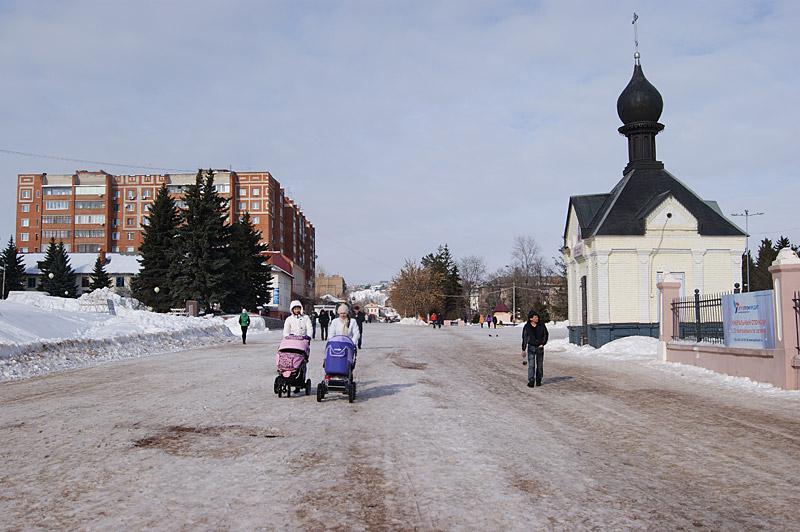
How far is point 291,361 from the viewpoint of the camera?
11.4m

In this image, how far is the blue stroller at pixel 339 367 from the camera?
11.0m

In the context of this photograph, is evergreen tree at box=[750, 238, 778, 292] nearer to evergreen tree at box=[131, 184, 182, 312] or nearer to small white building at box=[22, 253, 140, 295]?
evergreen tree at box=[131, 184, 182, 312]

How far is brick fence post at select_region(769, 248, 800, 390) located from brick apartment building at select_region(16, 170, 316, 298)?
333 feet

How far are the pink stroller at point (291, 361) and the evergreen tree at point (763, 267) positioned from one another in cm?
7075

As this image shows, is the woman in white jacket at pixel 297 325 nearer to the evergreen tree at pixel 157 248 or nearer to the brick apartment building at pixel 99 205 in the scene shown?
the evergreen tree at pixel 157 248

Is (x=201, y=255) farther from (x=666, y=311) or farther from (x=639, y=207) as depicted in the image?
(x=666, y=311)

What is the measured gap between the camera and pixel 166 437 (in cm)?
801

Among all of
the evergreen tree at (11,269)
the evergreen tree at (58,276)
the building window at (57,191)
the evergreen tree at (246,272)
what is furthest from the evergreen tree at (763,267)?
the building window at (57,191)

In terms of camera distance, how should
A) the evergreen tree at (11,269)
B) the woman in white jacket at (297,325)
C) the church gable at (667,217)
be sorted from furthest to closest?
the evergreen tree at (11,269), the church gable at (667,217), the woman in white jacket at (297,325)

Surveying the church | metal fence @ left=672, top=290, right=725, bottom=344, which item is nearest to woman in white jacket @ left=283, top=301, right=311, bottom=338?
metal fence @ left=672, top=290, right=725, bottom=344

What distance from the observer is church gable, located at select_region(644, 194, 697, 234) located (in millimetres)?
30172

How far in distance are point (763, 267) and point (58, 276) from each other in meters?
83.3

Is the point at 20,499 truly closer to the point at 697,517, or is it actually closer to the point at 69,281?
the point at 697,517

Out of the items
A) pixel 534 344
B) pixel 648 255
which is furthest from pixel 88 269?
pixel 534 344
